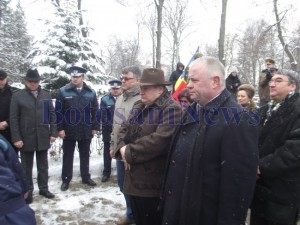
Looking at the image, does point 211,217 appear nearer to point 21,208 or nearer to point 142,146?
point 142,146

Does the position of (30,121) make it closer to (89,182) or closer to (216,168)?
(89,182)

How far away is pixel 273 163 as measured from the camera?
8.66ft

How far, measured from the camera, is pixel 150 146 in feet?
9.29

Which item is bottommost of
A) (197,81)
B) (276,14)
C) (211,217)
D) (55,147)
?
(55,147)

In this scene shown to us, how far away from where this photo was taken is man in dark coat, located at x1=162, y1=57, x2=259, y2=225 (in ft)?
6.79

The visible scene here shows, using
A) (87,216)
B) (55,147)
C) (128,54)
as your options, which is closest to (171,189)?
(87,216)

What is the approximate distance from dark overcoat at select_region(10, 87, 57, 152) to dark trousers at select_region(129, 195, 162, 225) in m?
2.62

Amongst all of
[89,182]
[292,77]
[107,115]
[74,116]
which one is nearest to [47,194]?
[89,182]

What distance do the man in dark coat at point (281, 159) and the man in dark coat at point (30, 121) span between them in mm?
3669

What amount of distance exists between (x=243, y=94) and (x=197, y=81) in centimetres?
294

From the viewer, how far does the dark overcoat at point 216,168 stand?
6.79 ft

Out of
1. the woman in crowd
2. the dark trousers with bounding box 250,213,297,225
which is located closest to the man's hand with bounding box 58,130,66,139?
the woman in crowd

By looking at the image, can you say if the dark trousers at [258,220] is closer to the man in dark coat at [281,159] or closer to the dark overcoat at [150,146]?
the man in dark coat at [281,159]

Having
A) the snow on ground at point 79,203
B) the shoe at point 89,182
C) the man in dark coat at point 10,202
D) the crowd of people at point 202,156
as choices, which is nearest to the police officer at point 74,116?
the shoe at point 89,182
